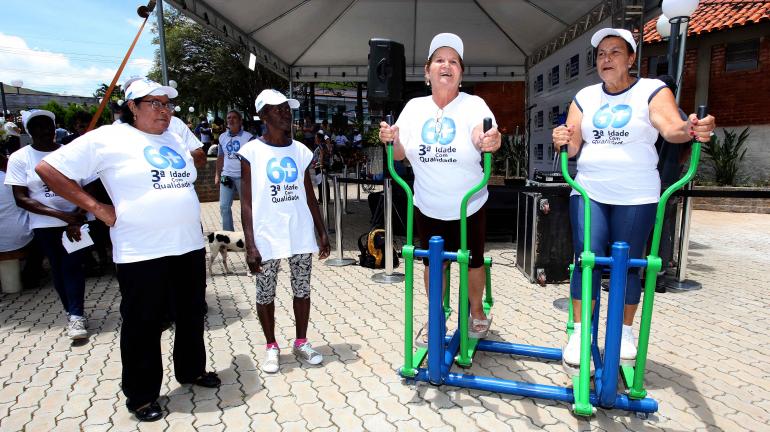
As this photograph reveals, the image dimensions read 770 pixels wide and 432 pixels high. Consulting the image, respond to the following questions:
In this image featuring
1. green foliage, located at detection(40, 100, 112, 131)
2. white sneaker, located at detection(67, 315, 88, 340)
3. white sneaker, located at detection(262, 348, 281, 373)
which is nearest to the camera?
white sneaker, located at detection(262, 348, 281, 373)

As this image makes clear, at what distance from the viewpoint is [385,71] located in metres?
3.70

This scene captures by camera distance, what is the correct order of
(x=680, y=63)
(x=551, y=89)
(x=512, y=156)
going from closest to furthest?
(x=680, y=63) < (x=551, y=89) < (x=512, y=156)

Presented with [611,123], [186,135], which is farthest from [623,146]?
[186,135]

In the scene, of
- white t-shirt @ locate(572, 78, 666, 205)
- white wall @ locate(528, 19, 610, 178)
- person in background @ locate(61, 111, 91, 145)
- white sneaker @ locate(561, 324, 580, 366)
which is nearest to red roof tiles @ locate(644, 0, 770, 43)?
white wall @ locate(528, 19, 610, 178)

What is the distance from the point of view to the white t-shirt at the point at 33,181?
3713mm

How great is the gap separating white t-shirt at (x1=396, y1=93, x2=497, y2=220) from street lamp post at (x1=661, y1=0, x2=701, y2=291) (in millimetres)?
3102

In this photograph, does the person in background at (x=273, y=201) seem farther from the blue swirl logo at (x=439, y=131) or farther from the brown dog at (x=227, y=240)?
the brown dog at (x=227, y=240)

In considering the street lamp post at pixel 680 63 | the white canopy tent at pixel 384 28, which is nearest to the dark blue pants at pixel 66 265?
the white canopy tent at pixel 384 28

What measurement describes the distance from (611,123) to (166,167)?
258 centimetres

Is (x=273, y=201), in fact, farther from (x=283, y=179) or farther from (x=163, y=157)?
(x=163, y=157)

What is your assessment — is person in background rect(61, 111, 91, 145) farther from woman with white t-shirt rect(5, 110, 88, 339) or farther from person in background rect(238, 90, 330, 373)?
person in background rect(238, 90, 330, 373)

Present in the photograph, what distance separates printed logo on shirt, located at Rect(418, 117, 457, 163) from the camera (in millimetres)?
2910

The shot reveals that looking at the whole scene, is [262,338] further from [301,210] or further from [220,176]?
[220,176]

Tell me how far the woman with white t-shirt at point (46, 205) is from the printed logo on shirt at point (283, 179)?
1887 mm
